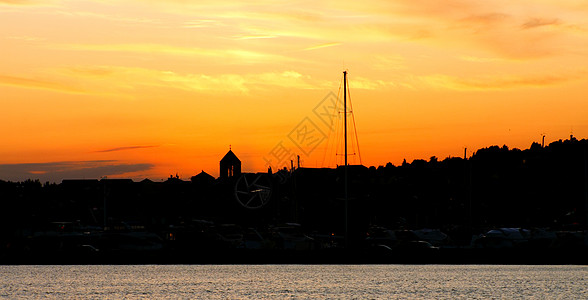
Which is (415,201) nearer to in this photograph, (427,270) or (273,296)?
(427,270)

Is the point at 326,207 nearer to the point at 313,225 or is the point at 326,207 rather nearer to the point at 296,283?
the point at 313,225

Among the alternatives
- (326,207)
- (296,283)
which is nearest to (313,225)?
(326,207)

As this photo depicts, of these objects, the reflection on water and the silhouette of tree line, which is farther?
the silhouette of tree line

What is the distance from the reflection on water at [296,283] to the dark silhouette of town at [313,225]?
90.9 inches

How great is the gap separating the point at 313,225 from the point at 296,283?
182 feet

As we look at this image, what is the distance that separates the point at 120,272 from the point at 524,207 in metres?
87.8

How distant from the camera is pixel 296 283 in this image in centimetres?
9219

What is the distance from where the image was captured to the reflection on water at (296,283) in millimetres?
83938

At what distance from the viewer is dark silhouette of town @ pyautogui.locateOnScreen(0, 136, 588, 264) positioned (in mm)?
99688

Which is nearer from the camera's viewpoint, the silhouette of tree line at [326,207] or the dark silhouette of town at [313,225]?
the dark silhouette of town at [313,225]

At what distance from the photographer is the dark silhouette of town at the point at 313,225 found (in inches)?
3925

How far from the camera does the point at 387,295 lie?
8375 cm

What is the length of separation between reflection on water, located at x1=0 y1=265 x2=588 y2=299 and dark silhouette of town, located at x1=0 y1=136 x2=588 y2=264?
2.31m

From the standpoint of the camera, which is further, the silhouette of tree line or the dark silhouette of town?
the silhouette of tree line
